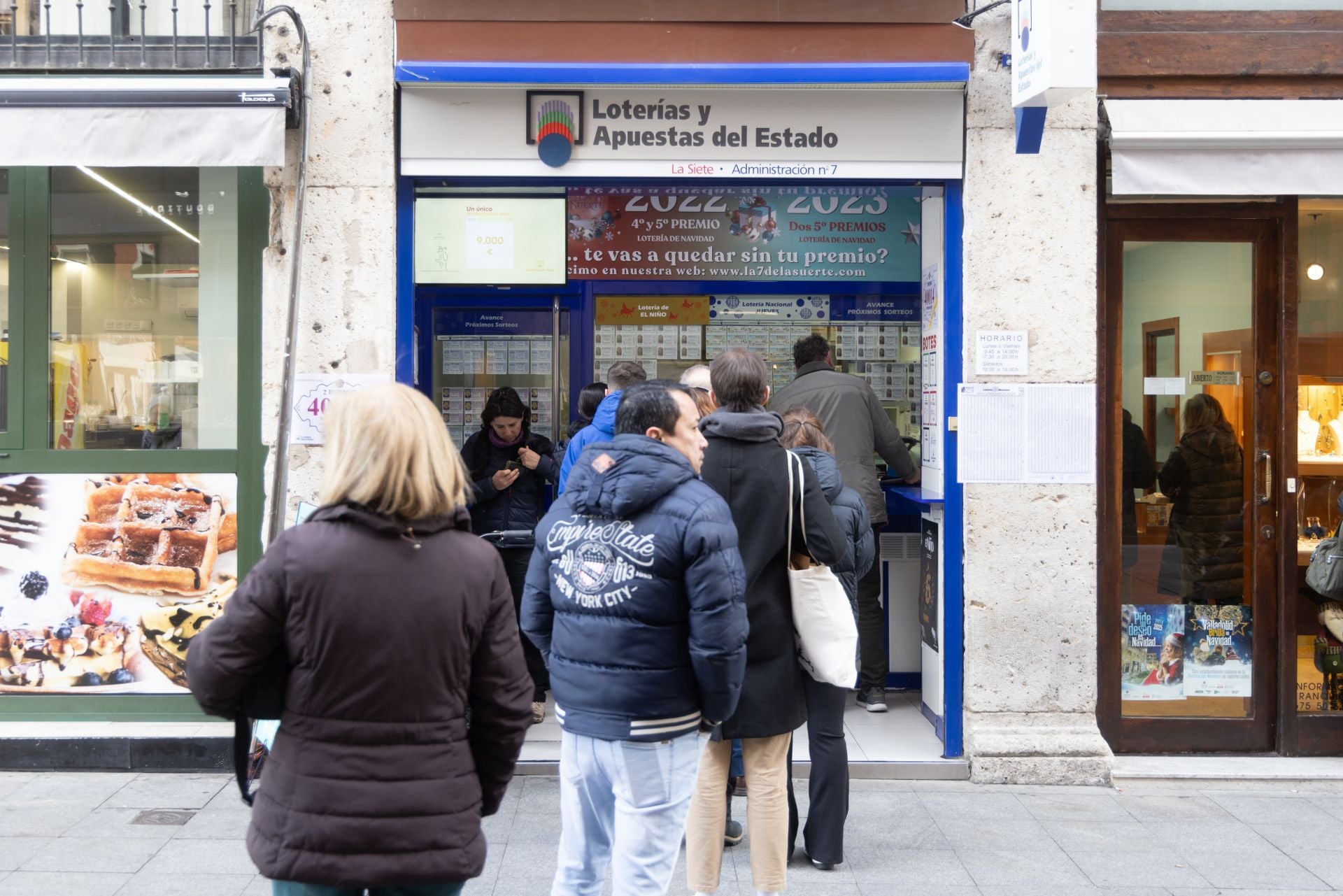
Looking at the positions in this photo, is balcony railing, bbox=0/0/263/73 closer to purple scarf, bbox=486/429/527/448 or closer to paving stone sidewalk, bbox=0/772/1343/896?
purple scarf, bbox=486/429/527/448

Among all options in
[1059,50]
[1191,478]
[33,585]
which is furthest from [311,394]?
[1191,478]

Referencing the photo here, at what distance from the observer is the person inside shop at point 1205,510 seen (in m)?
5.89

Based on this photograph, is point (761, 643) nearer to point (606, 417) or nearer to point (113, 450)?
point (606, 417)

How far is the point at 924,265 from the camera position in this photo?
6098 millimetres

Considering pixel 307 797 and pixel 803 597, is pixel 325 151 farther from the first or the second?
pixel 307 797

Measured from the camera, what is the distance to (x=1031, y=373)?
5.57 m

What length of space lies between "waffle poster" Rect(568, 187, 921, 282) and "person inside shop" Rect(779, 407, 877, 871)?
2.74 metres

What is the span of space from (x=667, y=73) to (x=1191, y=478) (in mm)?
3249

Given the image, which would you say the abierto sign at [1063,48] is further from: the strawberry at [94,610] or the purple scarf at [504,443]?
the strawberry at [94,610]

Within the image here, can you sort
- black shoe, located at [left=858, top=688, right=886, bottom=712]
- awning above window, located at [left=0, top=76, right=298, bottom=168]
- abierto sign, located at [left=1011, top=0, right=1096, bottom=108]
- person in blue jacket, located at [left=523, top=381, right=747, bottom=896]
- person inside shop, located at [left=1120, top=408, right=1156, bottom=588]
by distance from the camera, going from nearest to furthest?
person in blue jacket, located at [left=523, top=381, right=747, bottom=896]
abierto sign, located at [left=1011, top=0, right=1096, bottom=108]
awning above window, located at [left=0, top=76, right=298, bottom=168]
person inside shop, located at [left=1120, top=408, right=1156, bottom=588]
black shoe, located at [left=858, top=688, right=886, bottom=712]

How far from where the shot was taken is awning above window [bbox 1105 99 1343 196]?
5.34 meters

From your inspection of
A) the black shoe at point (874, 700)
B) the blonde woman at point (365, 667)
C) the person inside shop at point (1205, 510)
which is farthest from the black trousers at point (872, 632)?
the blonde woman at point (365, 667)

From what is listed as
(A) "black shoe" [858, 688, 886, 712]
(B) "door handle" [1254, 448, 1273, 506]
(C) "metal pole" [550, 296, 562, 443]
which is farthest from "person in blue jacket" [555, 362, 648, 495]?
(B) "door handle" [1254, 448, 1273, 506]

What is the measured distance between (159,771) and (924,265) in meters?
4.46
